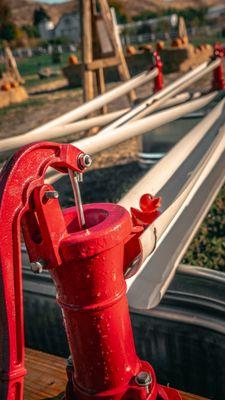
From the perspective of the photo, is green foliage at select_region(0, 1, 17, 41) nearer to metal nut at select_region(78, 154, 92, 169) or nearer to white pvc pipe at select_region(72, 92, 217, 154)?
white pvc pipe at select_region(72, 92, 217, 154)

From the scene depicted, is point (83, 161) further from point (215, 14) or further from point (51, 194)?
point (215, 14)

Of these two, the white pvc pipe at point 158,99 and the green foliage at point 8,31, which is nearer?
the white pvc pipe at point 158,99

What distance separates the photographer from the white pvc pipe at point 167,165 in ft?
7.39

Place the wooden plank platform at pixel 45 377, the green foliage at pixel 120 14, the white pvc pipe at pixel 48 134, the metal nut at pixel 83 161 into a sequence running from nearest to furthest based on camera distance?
the metal nut at pixel 83 161 → the wooden plank platform at pixel 45 377 → the white pvc pipe at pixel 48 134 → the green foliage at pixel 120 14

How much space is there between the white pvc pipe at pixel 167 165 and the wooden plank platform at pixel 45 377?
831mm

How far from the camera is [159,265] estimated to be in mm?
2057

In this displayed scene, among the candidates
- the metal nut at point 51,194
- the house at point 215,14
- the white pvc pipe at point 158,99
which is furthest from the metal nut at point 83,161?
the house at point 215,14

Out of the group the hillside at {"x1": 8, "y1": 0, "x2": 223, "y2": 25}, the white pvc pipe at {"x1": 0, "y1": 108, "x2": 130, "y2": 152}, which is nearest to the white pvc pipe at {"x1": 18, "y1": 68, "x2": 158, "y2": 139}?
the white pvc pipe at {"x1": 0, "y1": 108, "x2": 130, "y2": 152}

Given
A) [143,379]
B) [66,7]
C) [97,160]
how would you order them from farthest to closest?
[66,7], [97,160], [143,379]

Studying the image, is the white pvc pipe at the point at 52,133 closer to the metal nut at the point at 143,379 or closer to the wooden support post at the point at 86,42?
the metal nut at the point at 143,379

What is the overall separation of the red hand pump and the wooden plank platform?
431 millimetres

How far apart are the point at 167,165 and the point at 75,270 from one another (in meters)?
1.57

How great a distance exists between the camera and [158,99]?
4.21 m

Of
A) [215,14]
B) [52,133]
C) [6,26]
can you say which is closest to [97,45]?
[52,133]
